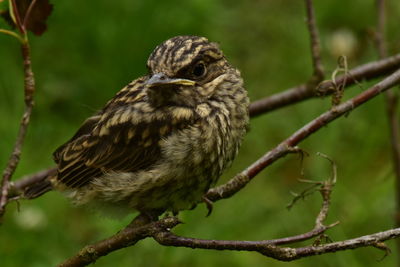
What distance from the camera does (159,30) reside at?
18.6 ft

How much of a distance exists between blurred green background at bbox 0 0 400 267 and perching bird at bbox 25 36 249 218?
0.94 metres

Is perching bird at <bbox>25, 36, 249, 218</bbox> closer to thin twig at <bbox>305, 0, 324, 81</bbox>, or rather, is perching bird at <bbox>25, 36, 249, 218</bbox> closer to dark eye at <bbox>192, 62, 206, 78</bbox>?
dark eye at <bbox>192, 62, 206, 78</bbox>

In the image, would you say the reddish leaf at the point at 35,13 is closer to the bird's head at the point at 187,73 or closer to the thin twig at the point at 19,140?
the thin twig at the point at 19,140

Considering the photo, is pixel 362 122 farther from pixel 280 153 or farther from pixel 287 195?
pixel 280 153

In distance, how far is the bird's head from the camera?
9.67 feet

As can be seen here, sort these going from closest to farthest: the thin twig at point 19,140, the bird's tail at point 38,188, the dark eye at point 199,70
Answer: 1. the thin twig at point 19,140
2. the dark eye at point 199,70
3. the bird's tail at point 38,188

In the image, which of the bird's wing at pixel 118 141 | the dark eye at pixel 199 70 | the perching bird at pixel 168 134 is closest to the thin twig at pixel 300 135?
the perching bird at pixel 168 134

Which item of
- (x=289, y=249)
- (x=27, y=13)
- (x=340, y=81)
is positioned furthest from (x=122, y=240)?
(x=340, y=81)

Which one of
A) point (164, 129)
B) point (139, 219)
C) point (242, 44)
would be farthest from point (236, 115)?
point (242, 44)

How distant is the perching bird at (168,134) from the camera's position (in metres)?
3.07

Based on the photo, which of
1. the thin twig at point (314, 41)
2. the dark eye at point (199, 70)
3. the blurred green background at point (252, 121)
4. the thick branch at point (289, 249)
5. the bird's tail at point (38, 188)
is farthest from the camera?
the blurred green background at point (252, 121)

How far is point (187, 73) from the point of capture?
3.05 metres

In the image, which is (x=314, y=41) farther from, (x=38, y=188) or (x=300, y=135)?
(x=38, y=188)

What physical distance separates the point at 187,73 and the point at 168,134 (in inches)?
10.5
